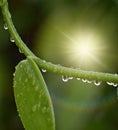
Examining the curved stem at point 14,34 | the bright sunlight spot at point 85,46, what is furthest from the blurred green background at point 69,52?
the curved stem at point 14,34

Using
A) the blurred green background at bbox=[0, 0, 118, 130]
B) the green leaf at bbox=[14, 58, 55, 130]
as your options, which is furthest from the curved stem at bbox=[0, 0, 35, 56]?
the blurred green background at bbox=[0, 0, 118, 130]

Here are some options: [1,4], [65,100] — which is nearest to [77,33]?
[65,100]

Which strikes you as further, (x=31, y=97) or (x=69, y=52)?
(x=69, y=52)

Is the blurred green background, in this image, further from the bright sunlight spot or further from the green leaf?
the green leaf

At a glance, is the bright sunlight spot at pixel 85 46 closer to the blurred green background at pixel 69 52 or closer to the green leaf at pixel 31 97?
the blurred green background at pixel 69 52

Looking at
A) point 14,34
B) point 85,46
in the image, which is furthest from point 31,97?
point 85,46

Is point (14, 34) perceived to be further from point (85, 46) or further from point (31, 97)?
point (85, 46)
